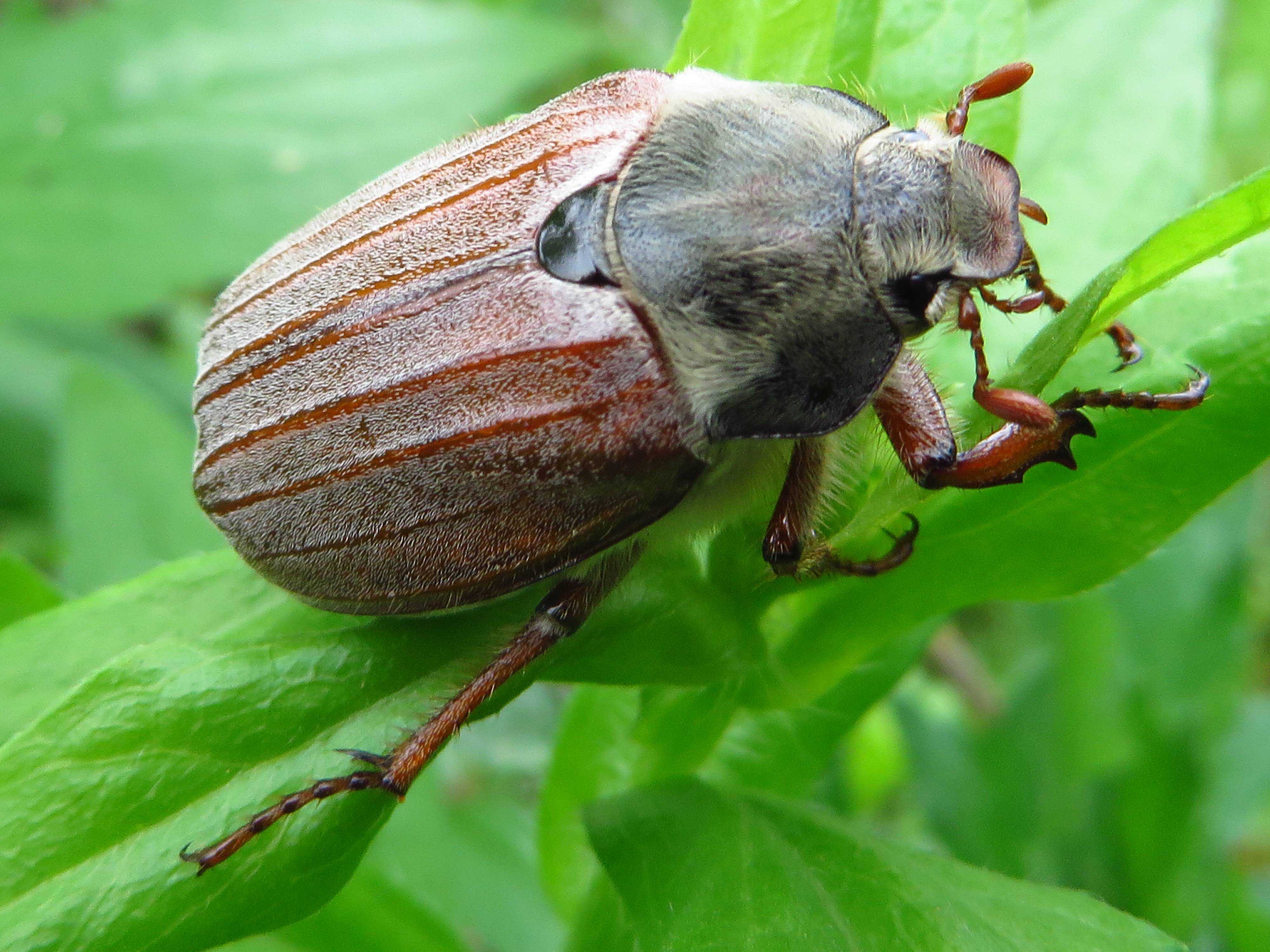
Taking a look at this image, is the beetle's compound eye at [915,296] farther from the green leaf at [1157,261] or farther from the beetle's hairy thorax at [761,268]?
the green leaf at [1157,261]

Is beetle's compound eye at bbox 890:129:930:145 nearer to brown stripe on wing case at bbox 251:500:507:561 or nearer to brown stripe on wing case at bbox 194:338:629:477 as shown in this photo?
brown stripe on wing case at bbox 194:338:629:477

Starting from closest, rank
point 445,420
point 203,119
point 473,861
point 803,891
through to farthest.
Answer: point 803,891
point 445,420
point 473,861
point 203,119

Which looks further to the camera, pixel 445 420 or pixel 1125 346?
pixel 445 420

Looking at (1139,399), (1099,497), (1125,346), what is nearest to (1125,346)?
(1125,346)

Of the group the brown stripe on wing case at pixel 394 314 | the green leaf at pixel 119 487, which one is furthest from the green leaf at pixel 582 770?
the green leaf at pixel 119 487

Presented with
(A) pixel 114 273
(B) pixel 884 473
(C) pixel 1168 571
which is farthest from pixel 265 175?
(C) pixel 1168 571

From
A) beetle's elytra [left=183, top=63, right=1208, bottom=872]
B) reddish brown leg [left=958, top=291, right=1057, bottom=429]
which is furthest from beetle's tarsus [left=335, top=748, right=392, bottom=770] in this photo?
reddish brown leg [left=958, top=291, right=1057, bottom=429]

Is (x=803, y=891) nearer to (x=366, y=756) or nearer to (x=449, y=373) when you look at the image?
(x=366, y=756)

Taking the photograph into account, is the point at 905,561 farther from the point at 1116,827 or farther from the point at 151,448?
the point at 151,448
